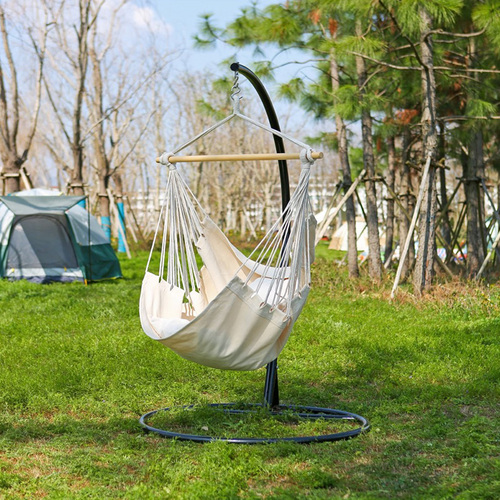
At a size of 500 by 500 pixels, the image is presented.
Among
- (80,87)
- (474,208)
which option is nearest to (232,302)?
(474,208)

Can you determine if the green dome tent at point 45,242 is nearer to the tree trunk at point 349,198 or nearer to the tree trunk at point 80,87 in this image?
the tree trunk at point 349,198

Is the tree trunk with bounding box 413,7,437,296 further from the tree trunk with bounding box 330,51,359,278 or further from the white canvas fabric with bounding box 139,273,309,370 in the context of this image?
the white canvas fabric with bounding box 139,273,309,370

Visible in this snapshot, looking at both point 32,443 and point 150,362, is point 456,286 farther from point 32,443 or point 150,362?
→ point 32,443

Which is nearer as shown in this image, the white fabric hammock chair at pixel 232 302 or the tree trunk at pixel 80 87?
the white fabric hammock chair at pixel 232 302

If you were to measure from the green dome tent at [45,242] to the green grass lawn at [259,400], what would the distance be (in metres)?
2.19

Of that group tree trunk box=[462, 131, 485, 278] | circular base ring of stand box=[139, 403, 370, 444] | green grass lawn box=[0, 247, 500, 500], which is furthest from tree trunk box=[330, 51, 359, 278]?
circular base ring of stand box=[139, 403, 370, 444]

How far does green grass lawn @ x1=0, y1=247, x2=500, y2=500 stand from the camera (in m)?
2.55

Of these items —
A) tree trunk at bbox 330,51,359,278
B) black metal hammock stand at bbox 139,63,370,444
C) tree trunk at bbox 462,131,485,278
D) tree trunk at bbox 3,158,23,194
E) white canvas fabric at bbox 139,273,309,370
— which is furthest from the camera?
tree trunk at bbox 3,158,23,194

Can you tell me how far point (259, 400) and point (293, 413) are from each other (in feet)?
1.25

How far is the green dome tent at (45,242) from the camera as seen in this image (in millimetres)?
8719

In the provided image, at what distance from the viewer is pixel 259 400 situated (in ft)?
12.4

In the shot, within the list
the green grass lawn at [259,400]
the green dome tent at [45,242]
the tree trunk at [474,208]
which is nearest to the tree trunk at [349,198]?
the tree trunk at [474,208]

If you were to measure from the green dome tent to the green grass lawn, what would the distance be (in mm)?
2191

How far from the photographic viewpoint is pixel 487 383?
3.94 metres
